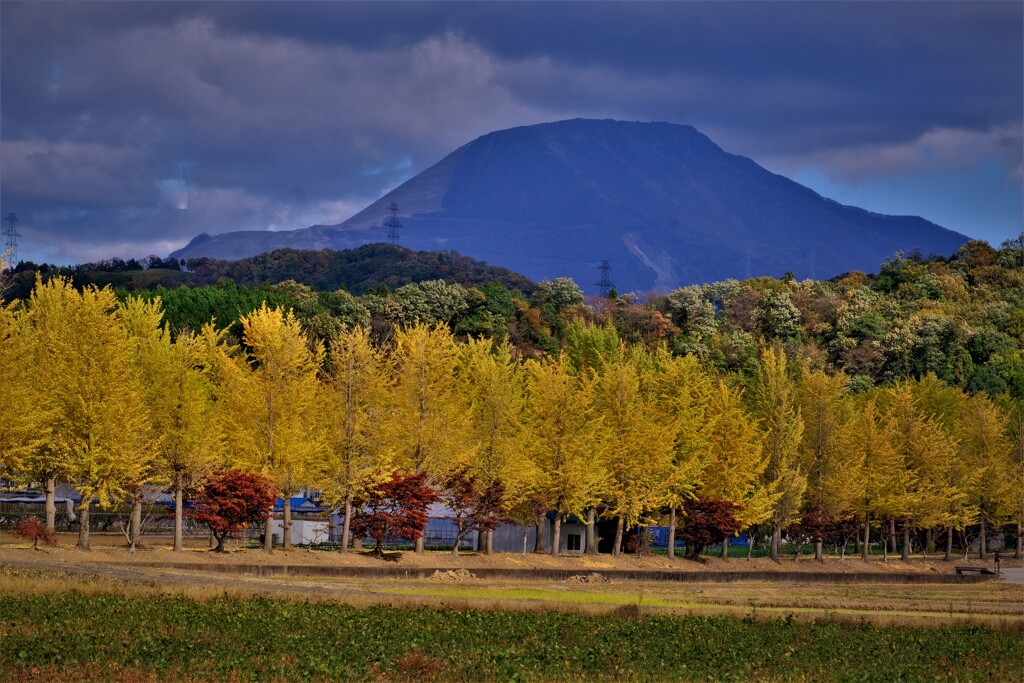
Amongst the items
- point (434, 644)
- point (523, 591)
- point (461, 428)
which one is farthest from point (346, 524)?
point (434, 644)

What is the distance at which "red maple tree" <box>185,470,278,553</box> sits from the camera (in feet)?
A: 200

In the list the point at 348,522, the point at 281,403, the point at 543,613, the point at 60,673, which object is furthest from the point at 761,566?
the point at 60,673

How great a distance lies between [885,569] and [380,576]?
43659mm

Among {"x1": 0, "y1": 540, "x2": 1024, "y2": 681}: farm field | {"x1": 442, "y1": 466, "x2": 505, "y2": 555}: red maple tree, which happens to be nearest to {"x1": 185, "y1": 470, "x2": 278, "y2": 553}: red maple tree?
{"x1": 0, "y1": 540, "x2": 1024, "y2": 681}: farm field

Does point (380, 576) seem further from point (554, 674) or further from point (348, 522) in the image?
point (554, 674)

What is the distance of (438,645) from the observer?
31250 mm

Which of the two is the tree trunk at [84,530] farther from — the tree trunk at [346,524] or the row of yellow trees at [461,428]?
the tree trunk at [346,524]

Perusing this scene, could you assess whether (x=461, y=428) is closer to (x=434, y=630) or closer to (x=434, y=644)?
(x=434, y=630)

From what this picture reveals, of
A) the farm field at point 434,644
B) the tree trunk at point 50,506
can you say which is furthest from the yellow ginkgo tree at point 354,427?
the farm field at point 434,644

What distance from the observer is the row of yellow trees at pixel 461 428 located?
191 feet

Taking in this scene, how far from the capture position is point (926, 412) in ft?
352

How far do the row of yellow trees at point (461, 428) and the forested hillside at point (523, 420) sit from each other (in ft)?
0.54

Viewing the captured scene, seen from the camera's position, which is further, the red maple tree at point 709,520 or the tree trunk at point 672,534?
the tree trunk at point 672,534

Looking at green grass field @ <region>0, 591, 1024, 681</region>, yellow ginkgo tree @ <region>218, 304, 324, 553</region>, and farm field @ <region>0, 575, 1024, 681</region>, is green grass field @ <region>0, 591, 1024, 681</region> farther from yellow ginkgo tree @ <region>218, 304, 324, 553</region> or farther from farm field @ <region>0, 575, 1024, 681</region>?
yellow ginkgo tree @ <region>218, 304, 324, 553</region>
